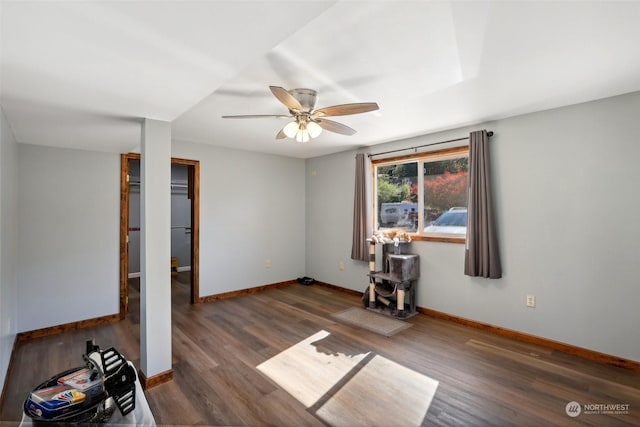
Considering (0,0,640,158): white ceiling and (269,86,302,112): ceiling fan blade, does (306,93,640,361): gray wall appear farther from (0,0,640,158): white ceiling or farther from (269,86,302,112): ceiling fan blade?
(269,86,302,112): ceiling fan blade

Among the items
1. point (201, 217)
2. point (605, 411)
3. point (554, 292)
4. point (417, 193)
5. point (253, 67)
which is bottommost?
point (605, 411)

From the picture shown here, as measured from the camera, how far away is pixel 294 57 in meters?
1.97

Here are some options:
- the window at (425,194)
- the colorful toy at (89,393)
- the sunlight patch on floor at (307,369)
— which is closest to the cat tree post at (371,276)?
the window at (425,194)

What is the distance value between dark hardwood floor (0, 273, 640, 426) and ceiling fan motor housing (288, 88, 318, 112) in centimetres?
A: 231

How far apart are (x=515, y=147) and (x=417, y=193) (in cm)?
132

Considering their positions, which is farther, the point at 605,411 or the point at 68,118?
the point at 68,118

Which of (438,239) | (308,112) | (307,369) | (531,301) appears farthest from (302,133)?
(531,301)

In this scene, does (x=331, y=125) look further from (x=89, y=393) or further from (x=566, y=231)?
(x=566, y=231)

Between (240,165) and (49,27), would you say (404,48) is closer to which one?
(49,27)

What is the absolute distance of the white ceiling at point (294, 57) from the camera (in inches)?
46.9

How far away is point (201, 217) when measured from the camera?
14.9ft

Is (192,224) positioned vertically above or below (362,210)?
below

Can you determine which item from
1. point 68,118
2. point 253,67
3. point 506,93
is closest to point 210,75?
point 253,67

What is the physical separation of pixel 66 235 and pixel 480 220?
15.8ft
